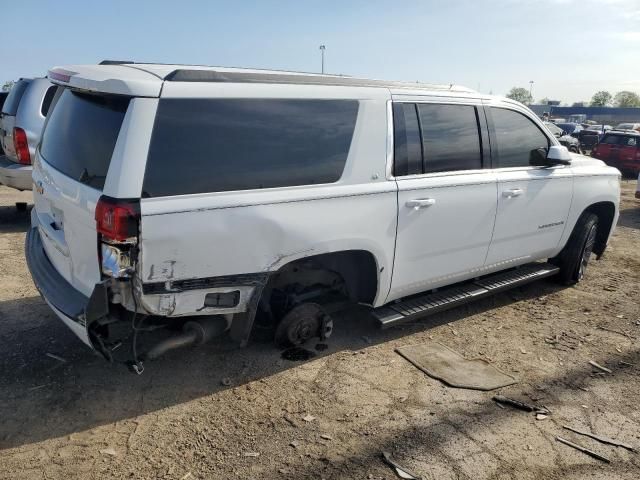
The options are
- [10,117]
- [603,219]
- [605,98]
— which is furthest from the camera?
[605,98]

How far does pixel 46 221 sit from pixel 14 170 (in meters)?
4.19

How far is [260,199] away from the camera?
3.05m

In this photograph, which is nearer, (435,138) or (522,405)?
(522,405)

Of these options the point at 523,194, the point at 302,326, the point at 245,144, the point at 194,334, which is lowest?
the point at 302,326

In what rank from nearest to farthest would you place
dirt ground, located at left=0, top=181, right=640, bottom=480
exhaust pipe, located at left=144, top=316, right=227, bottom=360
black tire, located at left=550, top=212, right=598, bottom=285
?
dirt ground, located at left=0, top=181, right=640, bottom=480, exhaust pipe, located at left=144, top=316, right=227, bottom=360, black tire, located at left=550, top=212, right=598, bottom=285

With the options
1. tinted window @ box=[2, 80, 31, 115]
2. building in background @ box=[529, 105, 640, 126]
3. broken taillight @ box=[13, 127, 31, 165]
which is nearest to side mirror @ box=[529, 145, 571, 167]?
broken taillight @ box=[13, 127, 31, 165]

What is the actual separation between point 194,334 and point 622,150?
58.9ft

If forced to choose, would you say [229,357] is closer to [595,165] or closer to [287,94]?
[287,94]

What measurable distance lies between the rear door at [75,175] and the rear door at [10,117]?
4.31 meters

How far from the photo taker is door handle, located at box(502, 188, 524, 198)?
14.4 feet

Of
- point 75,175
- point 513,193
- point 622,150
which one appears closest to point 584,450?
point 513,193

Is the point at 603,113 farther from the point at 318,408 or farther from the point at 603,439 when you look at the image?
the point at 318,408

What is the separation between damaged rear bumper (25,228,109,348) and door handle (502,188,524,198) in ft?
10.7

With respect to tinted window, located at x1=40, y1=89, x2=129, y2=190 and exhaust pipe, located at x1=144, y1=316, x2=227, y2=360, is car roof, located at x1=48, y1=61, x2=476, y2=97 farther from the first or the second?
exhaust pipe, located at x1=144, y1=316, x2=227, y2=360
